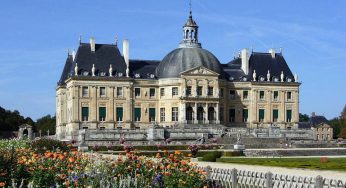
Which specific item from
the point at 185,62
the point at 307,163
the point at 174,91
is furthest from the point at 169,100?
the point at 307,163

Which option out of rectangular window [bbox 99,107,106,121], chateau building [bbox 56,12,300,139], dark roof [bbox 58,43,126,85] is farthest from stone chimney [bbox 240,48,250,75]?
rectangular window [bbox 99,107,106,121]

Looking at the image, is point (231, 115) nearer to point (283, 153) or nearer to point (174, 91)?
point (174, 91)

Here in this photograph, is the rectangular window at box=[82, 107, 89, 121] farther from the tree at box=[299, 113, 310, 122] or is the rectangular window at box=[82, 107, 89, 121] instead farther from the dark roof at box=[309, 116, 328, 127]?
the tree at box=[299, 113, 310, 122]

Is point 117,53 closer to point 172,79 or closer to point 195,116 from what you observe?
point 172,79

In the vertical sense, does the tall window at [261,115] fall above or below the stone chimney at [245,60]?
below

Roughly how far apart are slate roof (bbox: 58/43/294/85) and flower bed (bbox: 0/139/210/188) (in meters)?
47.6

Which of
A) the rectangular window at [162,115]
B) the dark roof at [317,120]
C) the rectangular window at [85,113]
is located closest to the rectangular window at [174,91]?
the rectangular window at [162,115]

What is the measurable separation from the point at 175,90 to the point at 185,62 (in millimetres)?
3051

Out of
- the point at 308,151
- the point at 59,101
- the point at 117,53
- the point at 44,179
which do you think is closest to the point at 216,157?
the point at 308,151

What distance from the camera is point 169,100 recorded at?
64812 mm

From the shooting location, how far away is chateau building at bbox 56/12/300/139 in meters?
63.0

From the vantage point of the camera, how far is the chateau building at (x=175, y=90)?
63.0m

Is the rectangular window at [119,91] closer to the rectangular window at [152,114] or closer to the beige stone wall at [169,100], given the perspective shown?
the beige stone wall at [169,100]

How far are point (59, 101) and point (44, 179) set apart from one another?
57.2 m
